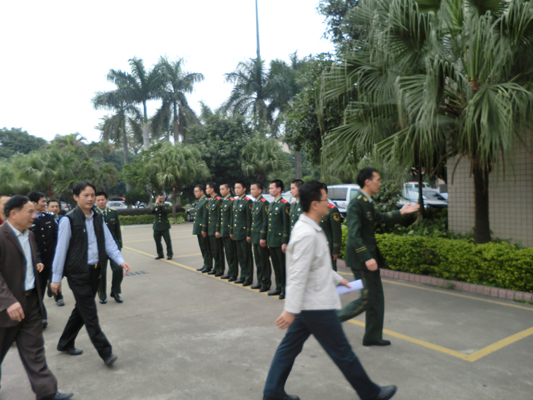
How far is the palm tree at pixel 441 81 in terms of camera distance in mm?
5391

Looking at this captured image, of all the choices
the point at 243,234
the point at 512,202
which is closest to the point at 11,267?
the point at 243,234

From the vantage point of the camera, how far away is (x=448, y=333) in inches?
178

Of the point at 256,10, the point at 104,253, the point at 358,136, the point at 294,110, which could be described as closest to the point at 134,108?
the point at 256,10

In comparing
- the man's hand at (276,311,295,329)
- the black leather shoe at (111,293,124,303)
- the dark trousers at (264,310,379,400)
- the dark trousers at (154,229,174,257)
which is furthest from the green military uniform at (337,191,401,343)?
the dark trousers at (154,229,174,257)

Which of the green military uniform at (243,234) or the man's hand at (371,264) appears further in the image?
the green military uniform at (243,234)

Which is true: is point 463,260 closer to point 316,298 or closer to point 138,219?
point 316,298

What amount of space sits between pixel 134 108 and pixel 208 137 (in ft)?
27.4

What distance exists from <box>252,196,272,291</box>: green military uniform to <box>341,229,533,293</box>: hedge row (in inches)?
87.3

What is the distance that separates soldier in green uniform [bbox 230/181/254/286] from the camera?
718 centimetres

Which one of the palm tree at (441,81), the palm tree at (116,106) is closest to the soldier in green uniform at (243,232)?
the palm tree at (441,81)

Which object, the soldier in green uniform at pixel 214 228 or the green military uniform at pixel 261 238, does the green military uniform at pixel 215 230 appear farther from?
the green military uniform at pixel 261 238

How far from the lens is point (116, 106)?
102 ft

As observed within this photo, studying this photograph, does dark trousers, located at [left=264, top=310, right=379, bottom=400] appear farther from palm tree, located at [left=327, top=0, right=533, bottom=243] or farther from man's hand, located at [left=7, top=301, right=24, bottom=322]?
palm tree, located at [left=327, top=0, right=533, bottom=243]

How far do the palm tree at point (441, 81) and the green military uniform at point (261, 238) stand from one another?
→ 1.72 metres
